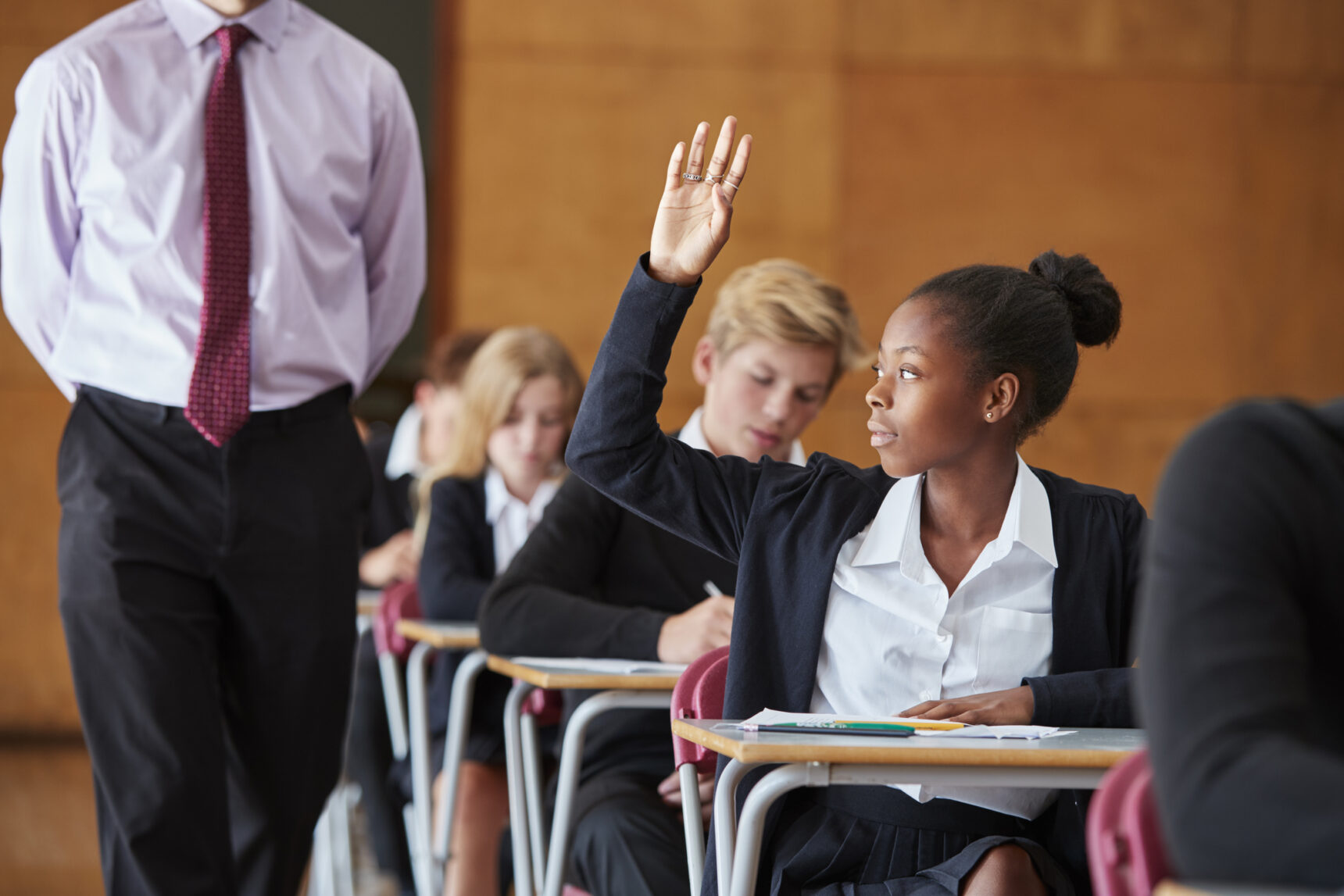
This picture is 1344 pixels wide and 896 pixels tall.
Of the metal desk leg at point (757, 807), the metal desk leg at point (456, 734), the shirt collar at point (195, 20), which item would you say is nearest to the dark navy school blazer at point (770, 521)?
the metal desk leg at point (757, 807)

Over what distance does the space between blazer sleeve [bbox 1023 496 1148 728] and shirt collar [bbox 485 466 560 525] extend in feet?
6.02

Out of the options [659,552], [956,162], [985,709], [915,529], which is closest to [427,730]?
[659,552]

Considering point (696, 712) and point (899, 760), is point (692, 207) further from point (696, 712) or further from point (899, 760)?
point (899, 760)

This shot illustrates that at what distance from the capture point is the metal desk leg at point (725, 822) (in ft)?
4.88

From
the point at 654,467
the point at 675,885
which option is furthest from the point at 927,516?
the point at 675,885

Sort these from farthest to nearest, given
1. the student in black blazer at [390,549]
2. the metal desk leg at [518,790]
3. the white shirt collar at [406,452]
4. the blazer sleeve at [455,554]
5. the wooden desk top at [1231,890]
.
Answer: the white shirt collar at [406,452] < the student in black blazer at [390,549] < the blazer sleeve at [455,554] < the metal desk leg at [518,790] < the wooden desk top at [1231,890]

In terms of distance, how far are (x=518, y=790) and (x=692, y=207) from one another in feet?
3.88

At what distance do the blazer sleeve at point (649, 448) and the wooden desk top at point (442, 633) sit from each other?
79 cm

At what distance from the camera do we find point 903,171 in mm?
5941

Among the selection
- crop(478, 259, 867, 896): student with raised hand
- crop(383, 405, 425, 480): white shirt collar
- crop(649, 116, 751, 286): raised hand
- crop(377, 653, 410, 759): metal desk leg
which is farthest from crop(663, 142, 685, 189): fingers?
crop(383, 405, 425, 480): white shirt collar

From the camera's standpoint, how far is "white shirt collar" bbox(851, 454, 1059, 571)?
1656 millimetres

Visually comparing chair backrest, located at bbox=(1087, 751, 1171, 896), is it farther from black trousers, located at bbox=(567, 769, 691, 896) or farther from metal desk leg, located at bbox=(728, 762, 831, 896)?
black trousers, located at bbox=(567, 769, 691, 896)

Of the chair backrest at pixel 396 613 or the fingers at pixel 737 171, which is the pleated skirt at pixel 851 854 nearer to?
the fingers at pixel 737 171

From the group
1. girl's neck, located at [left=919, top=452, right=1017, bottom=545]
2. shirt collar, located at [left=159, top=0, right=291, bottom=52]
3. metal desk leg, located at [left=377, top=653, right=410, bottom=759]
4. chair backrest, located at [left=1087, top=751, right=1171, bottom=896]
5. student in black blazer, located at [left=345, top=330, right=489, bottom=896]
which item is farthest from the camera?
student in black blazer, located at [left=345, top=330, right=489, bottom=896]
